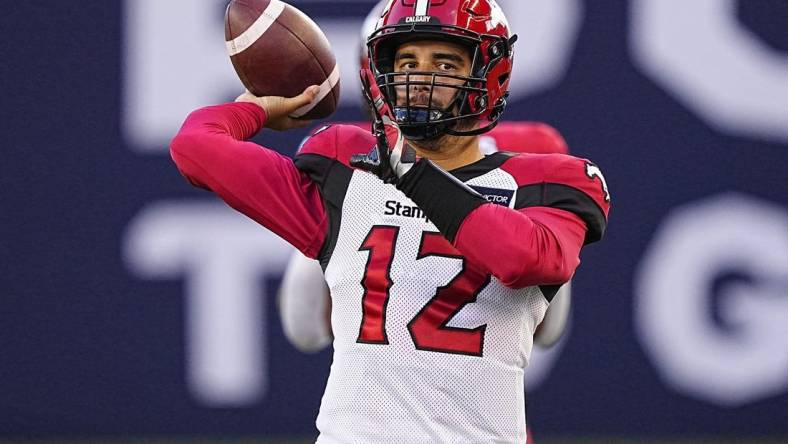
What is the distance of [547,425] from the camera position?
5816mm

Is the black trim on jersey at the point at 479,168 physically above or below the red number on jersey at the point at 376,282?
above

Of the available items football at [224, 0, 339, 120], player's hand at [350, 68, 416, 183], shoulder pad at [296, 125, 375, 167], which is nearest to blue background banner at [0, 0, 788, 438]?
football at [224, 0, 339, 120]

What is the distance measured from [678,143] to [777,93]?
0.48 meters

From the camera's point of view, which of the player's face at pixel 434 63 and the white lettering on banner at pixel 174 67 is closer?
the player's face at pixel 434 63

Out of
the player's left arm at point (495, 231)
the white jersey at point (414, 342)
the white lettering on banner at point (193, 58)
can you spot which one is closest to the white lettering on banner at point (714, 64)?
the white lettering on banner at point (193, 58)

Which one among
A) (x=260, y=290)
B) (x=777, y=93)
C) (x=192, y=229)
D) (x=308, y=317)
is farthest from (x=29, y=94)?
(x=777, y=93)

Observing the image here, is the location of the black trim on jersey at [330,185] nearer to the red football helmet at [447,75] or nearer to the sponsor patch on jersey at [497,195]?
the red football helmet at [447,75]

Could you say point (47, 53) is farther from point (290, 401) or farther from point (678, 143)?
point (678, 143)

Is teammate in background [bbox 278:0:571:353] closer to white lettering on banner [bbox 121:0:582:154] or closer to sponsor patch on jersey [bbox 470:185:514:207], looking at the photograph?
sponsor patch on jersey [bbox 470:185:514:207]

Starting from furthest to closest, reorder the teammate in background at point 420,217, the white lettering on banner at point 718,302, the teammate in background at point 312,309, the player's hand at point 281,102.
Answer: the white lettering on banner at point 718,302, the teammate in background at point 312,309, the player's hand at point 281,102, the teammate in background at point 420,217

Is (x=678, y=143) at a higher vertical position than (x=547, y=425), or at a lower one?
higher

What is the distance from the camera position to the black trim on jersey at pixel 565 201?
268cm

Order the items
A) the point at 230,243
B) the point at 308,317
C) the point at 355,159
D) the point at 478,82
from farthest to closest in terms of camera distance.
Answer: the point at 230,243 → the point at 308,317 → the point at 478,82 → the point at 355,159

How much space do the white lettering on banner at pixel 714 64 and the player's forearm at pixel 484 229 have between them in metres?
3.42
